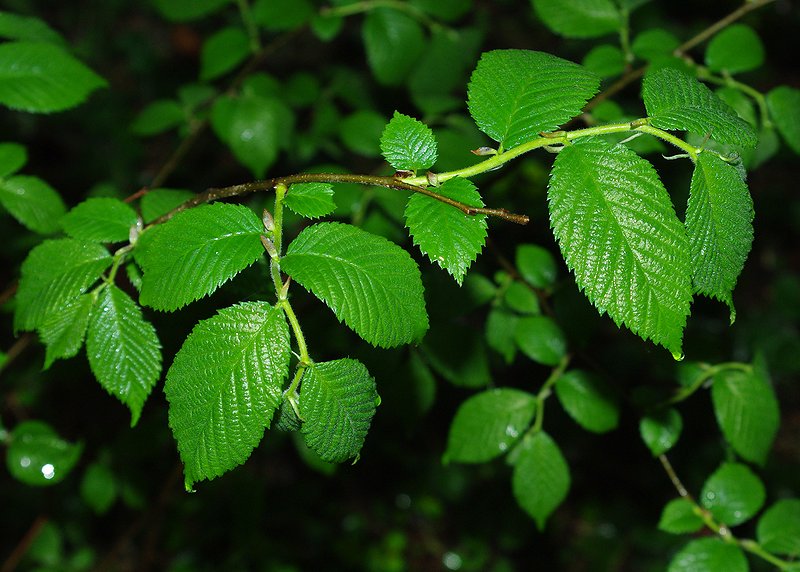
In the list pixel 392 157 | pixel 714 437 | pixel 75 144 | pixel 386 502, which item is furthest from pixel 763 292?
pixel 75 144

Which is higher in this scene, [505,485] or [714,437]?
[714,437]

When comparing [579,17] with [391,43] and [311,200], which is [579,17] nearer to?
[391,43]

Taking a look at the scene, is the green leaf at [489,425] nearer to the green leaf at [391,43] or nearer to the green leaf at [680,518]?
the green leaf at [680,518]

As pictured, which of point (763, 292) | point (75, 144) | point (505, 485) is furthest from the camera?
point (763, 292)

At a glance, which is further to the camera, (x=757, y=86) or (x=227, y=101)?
(x=757, y=86)

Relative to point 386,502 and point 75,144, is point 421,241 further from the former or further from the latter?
point 75,144

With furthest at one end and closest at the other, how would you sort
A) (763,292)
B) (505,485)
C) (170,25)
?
(170,25), (763,292), (505,485)
